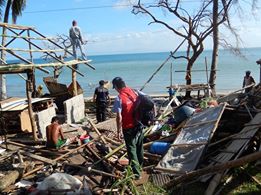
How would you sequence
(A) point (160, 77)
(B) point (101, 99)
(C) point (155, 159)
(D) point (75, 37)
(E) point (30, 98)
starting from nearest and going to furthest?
1. (C) point (155, 159)
2. (E) point (30, 98)
3. (B) point (101, 99)
4. (D) point (75, 37)
5. (A) point (160, 77)

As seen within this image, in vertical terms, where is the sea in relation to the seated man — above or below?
below

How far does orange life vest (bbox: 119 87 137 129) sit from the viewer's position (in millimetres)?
8422

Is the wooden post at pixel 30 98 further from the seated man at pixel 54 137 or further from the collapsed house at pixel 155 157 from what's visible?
the seated man at pixel 54 137

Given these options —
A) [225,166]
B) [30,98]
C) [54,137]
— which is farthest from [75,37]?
A: [225,166]

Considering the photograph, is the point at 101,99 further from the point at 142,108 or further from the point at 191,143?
the point at 142,108

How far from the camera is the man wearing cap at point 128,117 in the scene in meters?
8.38

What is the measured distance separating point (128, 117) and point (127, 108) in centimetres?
19

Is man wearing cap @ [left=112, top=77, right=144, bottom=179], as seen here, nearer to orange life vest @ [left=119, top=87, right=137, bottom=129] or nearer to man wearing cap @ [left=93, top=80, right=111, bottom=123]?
orange life vest @ [left=119, top=87, right=137, bottom=129]

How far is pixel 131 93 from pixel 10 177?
10.0 feet

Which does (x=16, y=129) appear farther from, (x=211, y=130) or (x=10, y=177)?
(x=211, y=130)

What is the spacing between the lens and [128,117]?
8.43 meters

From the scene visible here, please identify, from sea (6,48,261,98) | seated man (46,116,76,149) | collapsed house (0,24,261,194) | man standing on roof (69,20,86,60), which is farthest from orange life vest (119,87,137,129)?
sea (6,48,261,98)

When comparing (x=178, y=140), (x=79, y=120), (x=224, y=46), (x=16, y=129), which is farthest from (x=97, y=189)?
(x=224, y=46)

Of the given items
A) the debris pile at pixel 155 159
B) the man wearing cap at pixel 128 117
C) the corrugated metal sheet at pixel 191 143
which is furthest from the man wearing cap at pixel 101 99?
the man wearing cap at pixel 128 117
